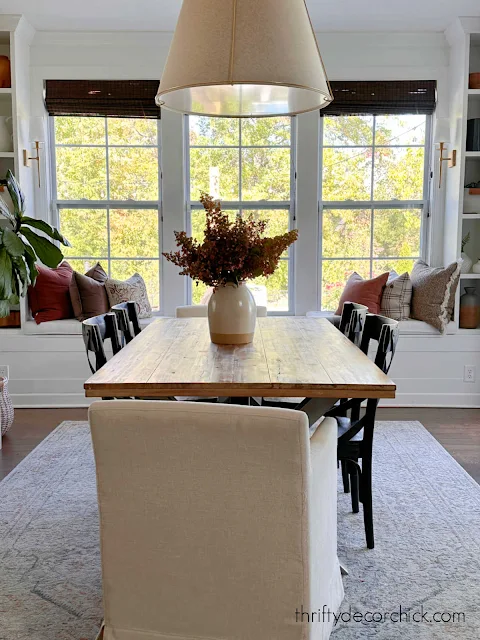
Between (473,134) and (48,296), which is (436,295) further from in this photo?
(48,296)

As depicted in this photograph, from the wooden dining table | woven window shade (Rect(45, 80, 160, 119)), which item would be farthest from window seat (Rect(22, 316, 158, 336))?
the wooden dining table

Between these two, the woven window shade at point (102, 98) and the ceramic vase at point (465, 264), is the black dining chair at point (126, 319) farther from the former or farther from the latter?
the ceramic vase at point (465, 264)

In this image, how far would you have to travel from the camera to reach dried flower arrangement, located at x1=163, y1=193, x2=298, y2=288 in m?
2.54

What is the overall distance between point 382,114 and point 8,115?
10.0 feet

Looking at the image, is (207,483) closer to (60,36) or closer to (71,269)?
(71,269)

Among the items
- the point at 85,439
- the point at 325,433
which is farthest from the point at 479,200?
the point at 325,433

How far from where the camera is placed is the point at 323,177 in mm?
5219

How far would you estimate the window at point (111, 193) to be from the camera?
516 centimetres

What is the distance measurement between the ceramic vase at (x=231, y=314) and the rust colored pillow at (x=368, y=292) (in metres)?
2.20

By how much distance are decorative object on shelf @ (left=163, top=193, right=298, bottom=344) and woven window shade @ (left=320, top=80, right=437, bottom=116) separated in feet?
9.40

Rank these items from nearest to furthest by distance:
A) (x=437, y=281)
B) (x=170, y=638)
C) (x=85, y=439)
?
1. (x=170, y=638)
2. (x=85, y=439)
3. (x=437, y=281)

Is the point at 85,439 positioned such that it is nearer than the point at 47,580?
No

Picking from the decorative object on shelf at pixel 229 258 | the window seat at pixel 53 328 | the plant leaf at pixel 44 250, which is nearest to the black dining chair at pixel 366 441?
the decorative object on shelf at pixel 229 258

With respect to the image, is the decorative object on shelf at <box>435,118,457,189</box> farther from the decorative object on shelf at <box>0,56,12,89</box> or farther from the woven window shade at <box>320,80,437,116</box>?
the decorative object on shelf at <box>0,56,12,89</box>
